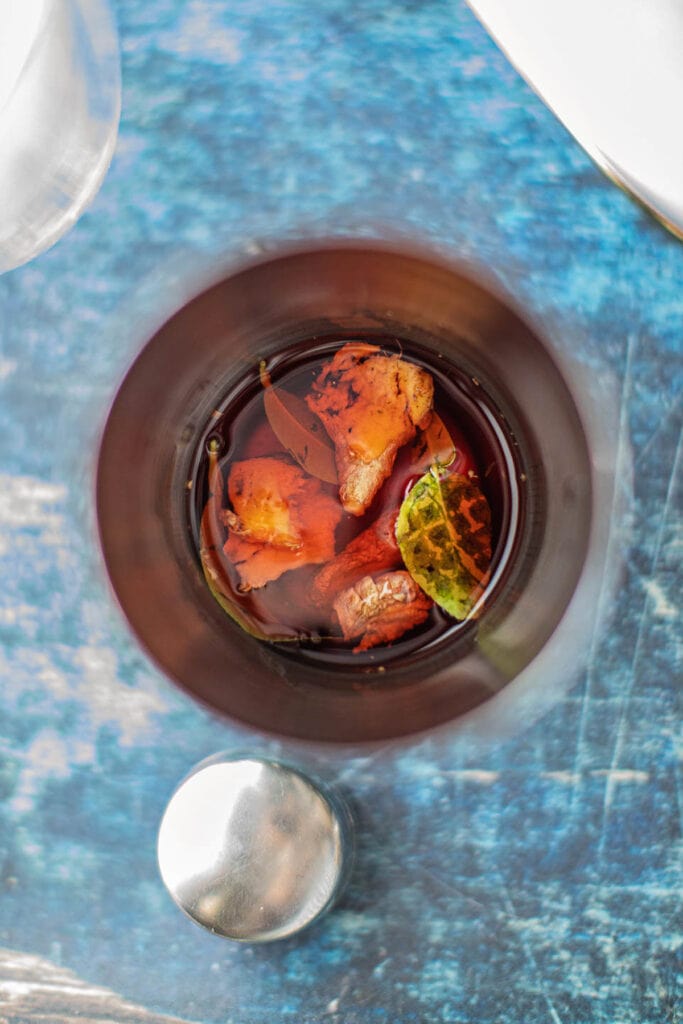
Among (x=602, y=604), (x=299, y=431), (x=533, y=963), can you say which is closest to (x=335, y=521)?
(x=299, y=431)

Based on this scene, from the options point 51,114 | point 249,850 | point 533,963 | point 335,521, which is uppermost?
point 51,114

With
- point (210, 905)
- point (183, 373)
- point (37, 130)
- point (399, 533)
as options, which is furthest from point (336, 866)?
point (37, 130)

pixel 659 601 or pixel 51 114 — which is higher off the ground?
pixel 51 114

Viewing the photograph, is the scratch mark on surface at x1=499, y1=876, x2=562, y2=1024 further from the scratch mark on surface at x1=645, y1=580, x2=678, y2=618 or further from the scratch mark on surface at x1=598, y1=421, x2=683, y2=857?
the scratch mark on surface at x1=645, y1=580, x2=678, y2=618

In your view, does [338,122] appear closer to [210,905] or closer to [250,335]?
[250,335]

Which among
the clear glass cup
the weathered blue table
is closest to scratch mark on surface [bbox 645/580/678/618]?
the weathered blue table

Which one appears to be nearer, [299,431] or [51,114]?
[51,114]

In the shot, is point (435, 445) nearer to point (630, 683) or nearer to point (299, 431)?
point (299, 431)
